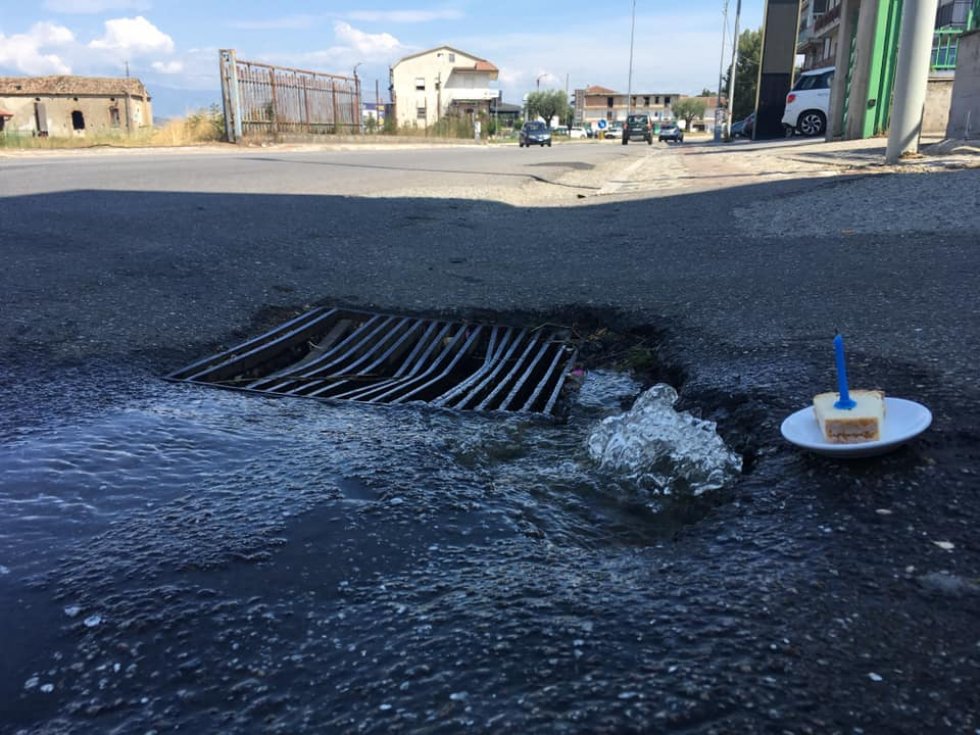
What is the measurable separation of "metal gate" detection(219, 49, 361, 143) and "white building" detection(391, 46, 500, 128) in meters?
59.9

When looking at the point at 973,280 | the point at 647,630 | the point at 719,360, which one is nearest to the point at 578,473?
the point at 647,630

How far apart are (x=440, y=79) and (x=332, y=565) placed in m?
97.8

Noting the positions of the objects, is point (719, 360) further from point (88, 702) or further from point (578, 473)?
point (88, 702)

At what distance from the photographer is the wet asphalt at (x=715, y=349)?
132cm

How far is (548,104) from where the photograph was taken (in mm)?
106938

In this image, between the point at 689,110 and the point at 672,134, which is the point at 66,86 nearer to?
the point at 672,134

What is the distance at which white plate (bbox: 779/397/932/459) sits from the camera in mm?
1991

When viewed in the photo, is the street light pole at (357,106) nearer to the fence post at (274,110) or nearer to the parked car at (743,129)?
the fence post at (274,110)

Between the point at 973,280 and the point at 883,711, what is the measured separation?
3600 millimetres

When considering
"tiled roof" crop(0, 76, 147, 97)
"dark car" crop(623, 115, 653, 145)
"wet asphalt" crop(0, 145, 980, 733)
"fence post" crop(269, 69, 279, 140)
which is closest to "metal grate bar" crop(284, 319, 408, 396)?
"wet asphalt" crop(0, 145, 980, 733)

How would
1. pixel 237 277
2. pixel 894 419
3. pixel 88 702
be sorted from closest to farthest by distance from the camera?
1. pixel 88 702
2. pixel 894 419
3. pixel 237 277

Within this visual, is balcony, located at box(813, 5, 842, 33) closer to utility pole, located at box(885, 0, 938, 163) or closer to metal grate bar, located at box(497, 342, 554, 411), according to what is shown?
utility pole, located at box(885, 0, 938, 163)

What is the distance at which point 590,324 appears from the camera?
14.0ft

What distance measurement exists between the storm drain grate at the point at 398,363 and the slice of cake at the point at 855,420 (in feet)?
3.87
